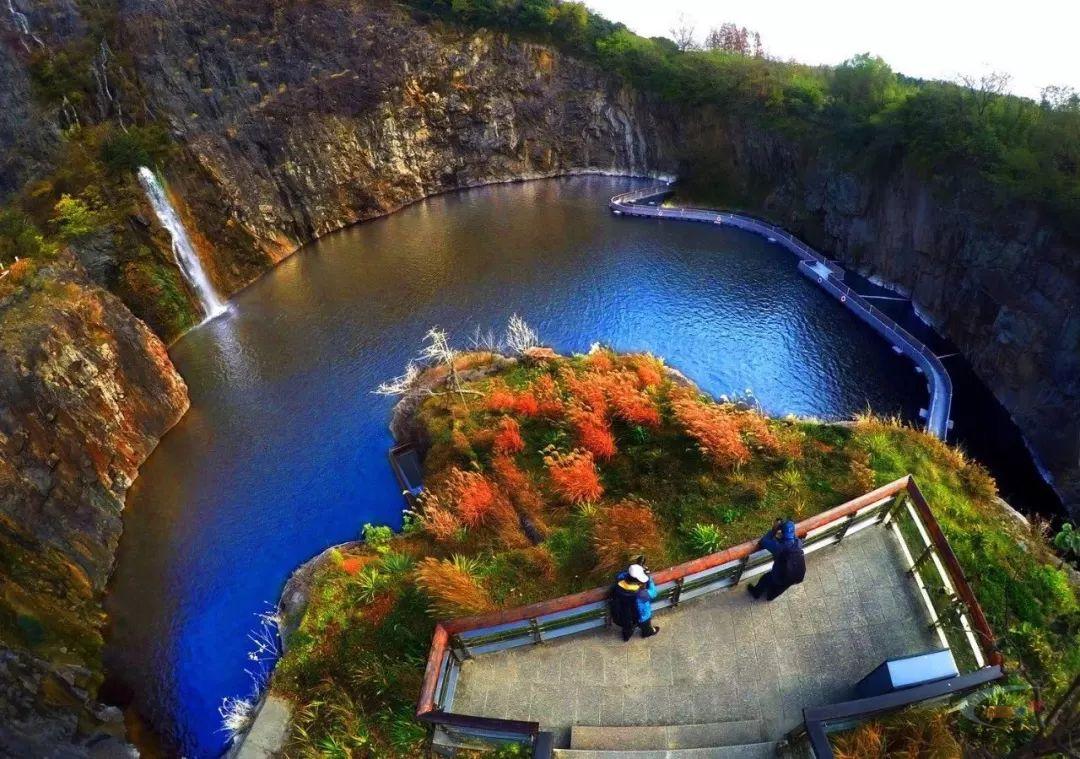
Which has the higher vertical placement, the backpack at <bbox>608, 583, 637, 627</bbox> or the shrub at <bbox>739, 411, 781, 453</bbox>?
the backpack at <bbox>608, 583, 637, 627</bbox>

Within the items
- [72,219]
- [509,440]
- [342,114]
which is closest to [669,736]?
[509,440]

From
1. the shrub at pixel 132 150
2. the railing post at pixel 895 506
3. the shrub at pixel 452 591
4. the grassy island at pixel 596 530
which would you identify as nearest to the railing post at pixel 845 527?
the railing post at pixel 895 506

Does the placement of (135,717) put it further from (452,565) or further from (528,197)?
(528,197)

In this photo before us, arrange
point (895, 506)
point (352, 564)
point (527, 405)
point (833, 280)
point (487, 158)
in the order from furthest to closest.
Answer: point (487, 158), point (833, 280), point (527, 405), point (352, 564), point (895, 506)

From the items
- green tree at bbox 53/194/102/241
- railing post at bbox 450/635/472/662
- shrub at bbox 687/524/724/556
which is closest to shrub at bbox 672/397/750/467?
shrub at bbox 687/524/724/556

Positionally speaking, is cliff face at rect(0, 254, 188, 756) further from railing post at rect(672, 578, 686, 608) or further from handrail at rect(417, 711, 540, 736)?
railing post at rect(672, 578, 686, 608)

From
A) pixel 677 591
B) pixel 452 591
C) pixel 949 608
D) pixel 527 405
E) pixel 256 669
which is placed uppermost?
pixel 949 608

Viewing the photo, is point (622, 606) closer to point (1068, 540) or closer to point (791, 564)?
point (791, 564)
